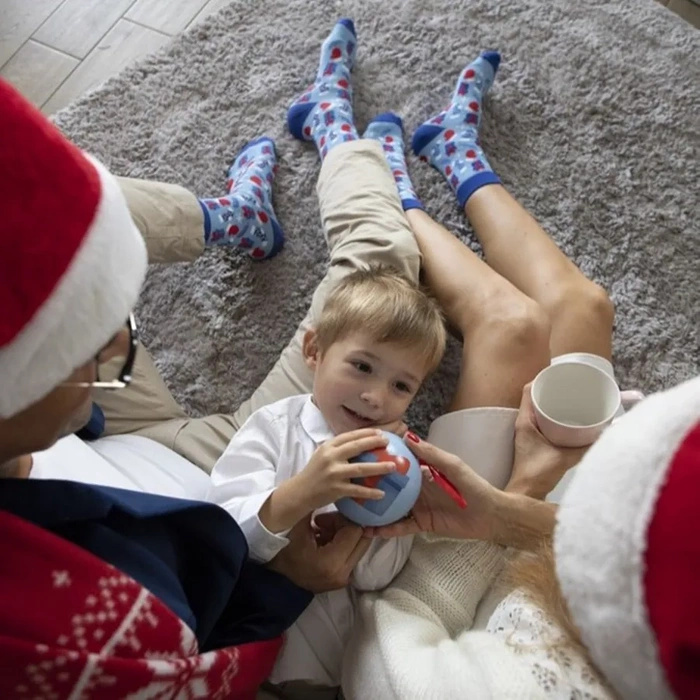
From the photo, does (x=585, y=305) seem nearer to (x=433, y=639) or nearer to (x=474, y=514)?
(x=474, y=514)

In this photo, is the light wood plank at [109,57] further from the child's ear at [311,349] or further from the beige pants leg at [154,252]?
the child's ear at [311,349]

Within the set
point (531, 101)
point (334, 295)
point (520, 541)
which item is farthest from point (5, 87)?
point (531, 101)

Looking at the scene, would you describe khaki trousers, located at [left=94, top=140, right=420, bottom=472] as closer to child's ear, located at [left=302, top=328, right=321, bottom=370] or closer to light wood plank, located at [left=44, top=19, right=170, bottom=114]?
child's ear, located at [left=302, top=328, right=321, bottom=370]

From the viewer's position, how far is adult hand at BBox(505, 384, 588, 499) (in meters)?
0.99

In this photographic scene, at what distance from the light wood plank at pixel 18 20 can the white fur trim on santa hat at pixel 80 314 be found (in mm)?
1348

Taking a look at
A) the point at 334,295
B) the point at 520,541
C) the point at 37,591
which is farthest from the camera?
the point at 334,295

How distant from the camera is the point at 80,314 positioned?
22.4 inches

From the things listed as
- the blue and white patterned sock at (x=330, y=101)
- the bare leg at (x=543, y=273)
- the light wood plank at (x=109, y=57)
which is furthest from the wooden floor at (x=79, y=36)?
the bare leg at (x=543, y=273)

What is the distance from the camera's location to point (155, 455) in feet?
3.34

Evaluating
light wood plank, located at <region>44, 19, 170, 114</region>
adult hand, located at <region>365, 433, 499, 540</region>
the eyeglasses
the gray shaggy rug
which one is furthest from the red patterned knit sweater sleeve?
light wood plank, located at <region>44, 19, 170, 114</region>

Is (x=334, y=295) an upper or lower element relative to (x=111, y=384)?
lower

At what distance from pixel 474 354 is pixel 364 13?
999 mm

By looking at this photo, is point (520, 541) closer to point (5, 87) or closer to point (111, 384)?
point (111, 384)

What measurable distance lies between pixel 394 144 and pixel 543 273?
465mm
